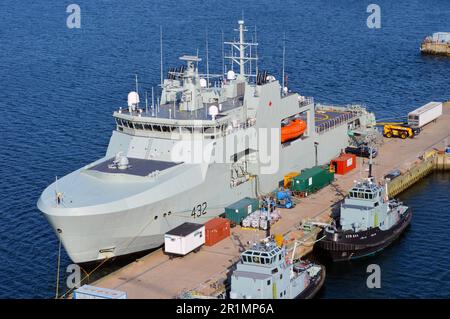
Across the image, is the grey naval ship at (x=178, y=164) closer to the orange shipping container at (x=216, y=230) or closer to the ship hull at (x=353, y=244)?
the orange shipping container at (x=216, y=230)

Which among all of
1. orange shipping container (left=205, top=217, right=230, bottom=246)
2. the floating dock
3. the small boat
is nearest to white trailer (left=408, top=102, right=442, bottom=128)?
the floating dock

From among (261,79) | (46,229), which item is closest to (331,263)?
→ (261,79)

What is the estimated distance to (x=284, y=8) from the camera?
181125 mm

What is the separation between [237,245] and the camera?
65188 millimetres

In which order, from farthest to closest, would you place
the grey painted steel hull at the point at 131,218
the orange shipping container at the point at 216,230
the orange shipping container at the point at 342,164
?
the orange shipping container at the point at 342,164
the orange shipping container at the point at 216,230
the grey painted steel hull at the point at 131,218

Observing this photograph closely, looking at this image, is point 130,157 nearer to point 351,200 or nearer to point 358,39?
point 351,200

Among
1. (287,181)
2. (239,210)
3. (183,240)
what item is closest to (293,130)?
(287,181)

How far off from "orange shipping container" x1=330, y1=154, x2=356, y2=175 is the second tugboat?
1224cm

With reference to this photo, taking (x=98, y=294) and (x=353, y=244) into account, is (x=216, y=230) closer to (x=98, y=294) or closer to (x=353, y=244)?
(x=353, y=244)

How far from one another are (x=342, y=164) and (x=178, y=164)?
2165 centimetres

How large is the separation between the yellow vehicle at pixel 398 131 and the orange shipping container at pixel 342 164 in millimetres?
13219

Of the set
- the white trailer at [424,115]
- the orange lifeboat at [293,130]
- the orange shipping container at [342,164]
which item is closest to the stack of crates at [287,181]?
the orange lifeboat at [293,130]

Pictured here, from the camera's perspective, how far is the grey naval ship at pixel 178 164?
62094 millimetres

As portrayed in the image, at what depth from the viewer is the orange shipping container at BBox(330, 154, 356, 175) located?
272ft
